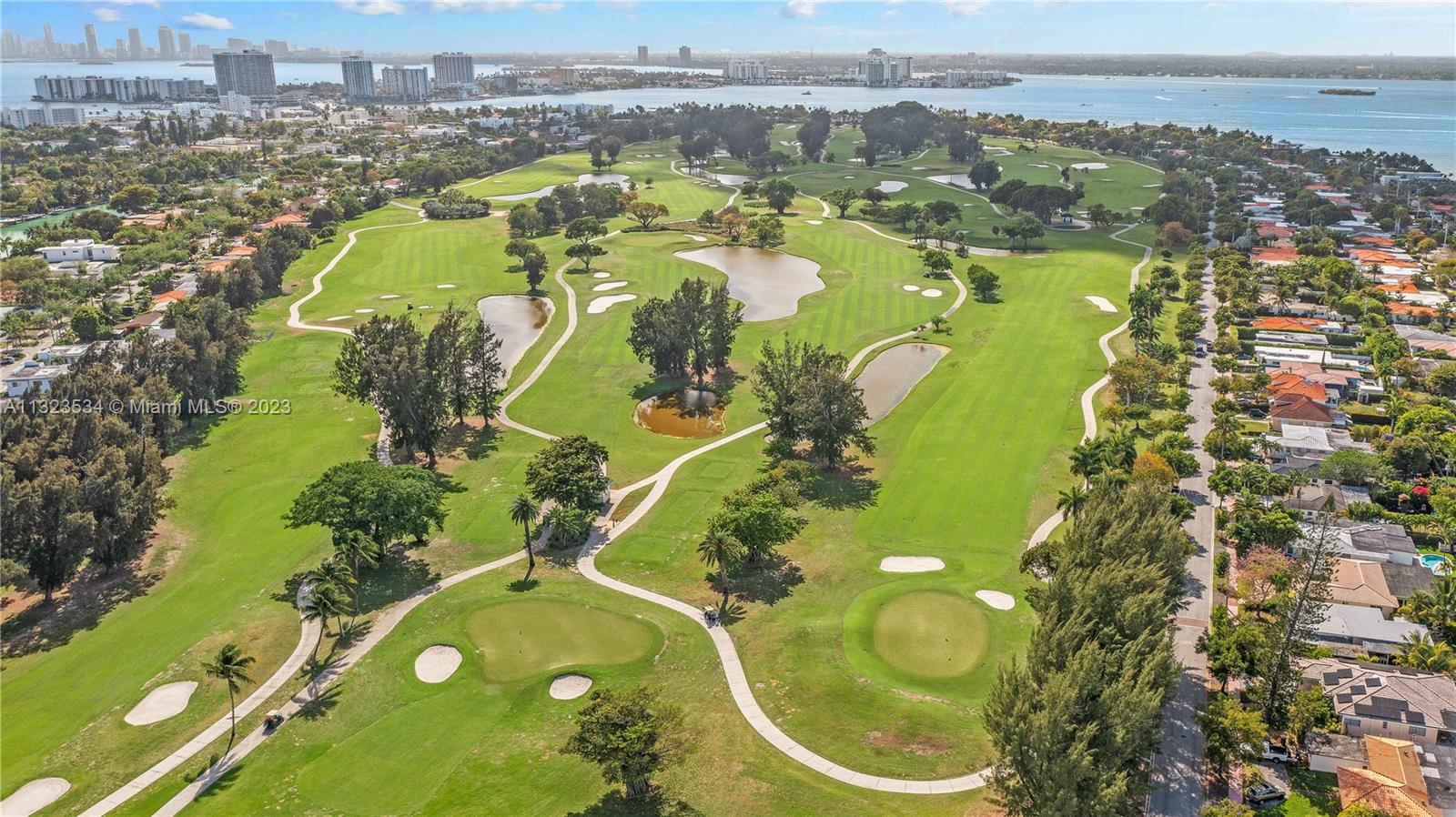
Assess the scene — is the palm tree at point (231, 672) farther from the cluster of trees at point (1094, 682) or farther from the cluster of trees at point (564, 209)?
the cluster of trees at point (564, 209)

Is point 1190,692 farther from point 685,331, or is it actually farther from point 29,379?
point 29,379

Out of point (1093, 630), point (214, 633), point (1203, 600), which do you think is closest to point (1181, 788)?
point (1093, 630)

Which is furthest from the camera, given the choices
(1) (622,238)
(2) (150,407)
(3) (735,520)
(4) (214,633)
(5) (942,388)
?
(1) (622,238)

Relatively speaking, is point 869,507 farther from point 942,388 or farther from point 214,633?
point 214,633

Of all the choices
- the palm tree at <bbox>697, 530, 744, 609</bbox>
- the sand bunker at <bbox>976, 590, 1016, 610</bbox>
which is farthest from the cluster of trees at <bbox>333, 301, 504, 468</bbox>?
the sand bunker at <bbox>976, 590, 1016, 610</bbox>

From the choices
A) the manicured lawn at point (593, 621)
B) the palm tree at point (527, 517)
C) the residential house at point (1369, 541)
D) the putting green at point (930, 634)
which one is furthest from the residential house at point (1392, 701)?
the palm tree at point (527, 517)

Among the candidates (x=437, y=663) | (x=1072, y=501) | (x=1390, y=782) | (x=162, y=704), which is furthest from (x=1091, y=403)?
(x=162, y=704)
